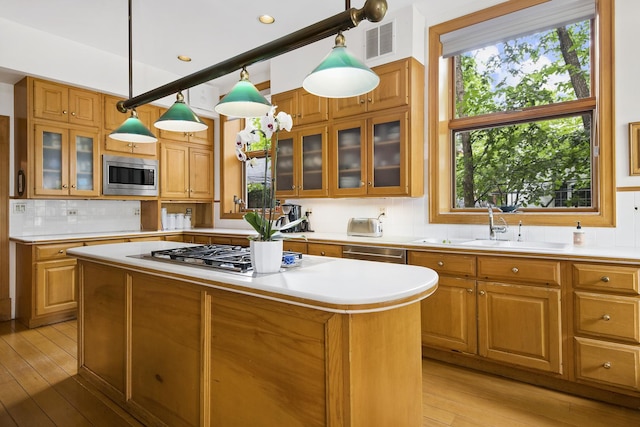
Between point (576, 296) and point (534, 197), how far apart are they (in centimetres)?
107

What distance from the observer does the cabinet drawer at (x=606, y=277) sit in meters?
2.11

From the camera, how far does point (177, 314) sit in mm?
1806

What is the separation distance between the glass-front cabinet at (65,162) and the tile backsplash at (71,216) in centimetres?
40

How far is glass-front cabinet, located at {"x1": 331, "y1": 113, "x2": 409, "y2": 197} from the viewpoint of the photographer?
3.33m

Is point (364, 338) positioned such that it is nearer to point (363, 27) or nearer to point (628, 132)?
point (628, 132)

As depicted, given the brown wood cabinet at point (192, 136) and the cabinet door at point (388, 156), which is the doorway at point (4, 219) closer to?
the brown wood cabinet at point (192, 136)

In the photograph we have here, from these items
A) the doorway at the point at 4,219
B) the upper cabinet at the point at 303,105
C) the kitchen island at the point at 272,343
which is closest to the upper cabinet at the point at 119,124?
the doorway at the point at 4,219

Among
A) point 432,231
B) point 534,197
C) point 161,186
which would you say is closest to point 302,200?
point 432,231

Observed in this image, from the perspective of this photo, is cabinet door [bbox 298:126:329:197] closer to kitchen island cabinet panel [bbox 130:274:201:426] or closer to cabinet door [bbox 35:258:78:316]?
kitchen island cabinet panel [bbox 130:274:201:426]

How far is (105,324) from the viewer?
2.29 metres

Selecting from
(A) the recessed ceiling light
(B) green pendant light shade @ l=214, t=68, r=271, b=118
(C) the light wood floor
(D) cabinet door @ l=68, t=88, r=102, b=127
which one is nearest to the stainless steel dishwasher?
(C) the light wood floor

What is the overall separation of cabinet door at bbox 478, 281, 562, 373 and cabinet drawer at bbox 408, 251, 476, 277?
15cm

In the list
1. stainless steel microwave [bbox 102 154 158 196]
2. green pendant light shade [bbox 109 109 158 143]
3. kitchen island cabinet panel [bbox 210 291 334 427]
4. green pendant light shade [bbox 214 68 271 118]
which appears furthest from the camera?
stainless steel microwave [bbox 102 154 158 196]

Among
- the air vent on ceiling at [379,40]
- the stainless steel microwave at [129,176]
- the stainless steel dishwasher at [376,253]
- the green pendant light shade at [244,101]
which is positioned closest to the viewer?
the green pendant light shade at [244,101]
